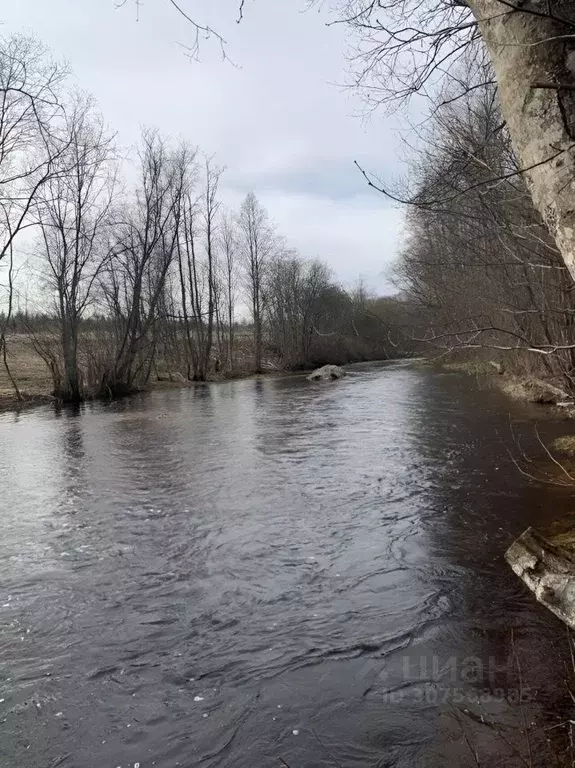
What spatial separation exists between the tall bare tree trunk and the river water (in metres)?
2.66

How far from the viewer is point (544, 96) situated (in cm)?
145

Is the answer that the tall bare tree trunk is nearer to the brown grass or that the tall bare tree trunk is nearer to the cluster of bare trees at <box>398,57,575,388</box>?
the cluster of bare trees at <box>398,57,575,388</box>

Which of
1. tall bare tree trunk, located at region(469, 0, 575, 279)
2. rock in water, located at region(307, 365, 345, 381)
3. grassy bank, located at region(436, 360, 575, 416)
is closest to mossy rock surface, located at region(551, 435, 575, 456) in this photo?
grassy bank, located at region(436, 360, 575, 416)

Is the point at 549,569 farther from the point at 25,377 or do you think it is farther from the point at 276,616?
the point at 25,377

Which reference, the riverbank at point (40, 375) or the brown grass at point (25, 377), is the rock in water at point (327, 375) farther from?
the brown grass at point (25, 377)

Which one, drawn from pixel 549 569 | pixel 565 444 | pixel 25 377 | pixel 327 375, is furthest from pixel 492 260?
pixel 25 377

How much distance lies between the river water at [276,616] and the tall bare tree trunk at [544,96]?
266 centimetres

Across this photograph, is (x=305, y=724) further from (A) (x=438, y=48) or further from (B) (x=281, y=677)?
(A) (x=438, y=48)

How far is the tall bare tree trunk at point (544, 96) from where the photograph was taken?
142cm

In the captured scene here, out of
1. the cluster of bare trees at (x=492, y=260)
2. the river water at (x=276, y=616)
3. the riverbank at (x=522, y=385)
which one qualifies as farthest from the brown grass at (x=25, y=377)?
the riverbank at (x=522, y=385)

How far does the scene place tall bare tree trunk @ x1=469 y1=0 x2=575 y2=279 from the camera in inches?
56.0

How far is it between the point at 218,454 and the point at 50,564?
16.8 ft

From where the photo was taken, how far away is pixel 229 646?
12.5 ft

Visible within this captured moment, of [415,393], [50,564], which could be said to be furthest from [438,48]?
[415,393]
